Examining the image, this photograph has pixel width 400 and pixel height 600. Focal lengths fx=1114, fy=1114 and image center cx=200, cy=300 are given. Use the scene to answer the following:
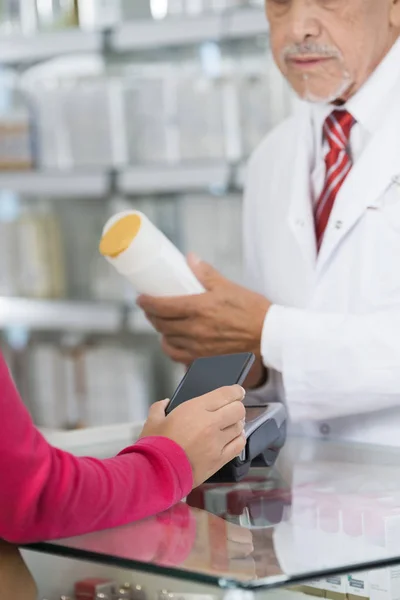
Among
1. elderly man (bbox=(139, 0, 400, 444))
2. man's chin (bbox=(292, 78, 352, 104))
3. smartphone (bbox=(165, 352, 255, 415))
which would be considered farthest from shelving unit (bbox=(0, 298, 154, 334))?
smartphone (bbox=(165, 352, 255, 415))

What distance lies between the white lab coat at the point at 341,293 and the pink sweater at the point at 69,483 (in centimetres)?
64

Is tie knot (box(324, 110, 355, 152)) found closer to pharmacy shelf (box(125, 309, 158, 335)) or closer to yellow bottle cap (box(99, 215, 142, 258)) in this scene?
yellow bottle cap (box(99, 215, 142, 258))

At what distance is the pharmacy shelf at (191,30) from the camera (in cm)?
353

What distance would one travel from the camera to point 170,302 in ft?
6.31

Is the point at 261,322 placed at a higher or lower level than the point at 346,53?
lower

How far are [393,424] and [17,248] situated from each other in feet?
8.45

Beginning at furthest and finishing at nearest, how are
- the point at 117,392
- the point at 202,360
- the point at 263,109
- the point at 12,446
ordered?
the point at 117,392 < the point at 263,109 < the point at 202,360 < the point at 12,446

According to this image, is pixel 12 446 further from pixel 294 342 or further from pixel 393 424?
pixel 393 424

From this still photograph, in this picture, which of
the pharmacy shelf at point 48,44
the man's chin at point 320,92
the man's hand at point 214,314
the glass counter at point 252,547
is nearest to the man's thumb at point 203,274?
the man's hand at point 214,314

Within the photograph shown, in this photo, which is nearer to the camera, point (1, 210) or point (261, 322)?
point (261, 322)

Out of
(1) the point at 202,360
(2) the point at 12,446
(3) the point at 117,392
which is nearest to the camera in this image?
(2) the point at 12,446

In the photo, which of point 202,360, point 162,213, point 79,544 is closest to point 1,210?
point 162,213

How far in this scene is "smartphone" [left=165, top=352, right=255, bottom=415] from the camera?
147cm

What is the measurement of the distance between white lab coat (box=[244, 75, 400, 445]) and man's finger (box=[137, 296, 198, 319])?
0.46 ft
